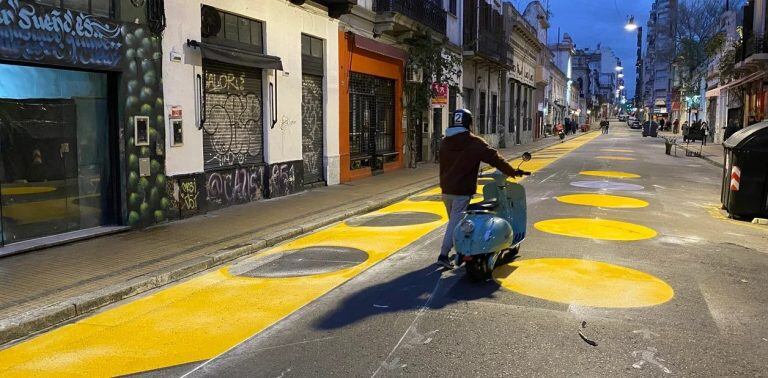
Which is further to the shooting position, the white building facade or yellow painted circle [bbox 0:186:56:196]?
the white building facade

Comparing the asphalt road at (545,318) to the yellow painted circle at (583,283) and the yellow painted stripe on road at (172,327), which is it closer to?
A: the yellow painted circle at (583,283)

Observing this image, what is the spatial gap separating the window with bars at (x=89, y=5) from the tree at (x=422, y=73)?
12.5 m

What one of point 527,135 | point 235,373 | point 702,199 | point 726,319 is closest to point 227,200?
point 235,373

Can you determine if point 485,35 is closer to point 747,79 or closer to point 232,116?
point 747,79

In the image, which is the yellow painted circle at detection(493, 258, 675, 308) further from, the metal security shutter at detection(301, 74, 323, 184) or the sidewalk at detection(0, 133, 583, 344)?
the metal security shutter at detection(301, 74, 323, 184)

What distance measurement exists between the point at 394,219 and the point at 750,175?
6483 mm

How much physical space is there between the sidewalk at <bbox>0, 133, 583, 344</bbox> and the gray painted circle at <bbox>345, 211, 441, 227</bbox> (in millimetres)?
369

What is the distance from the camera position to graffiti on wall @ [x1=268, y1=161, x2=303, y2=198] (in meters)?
12.9

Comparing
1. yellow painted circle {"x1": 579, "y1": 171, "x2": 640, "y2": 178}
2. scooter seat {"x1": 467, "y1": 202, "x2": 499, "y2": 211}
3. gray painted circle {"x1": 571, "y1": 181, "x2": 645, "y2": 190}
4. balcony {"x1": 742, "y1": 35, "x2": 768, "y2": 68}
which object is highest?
balcony {"x1": 742, "y1": 35, "x2": 768, "y2": 68}

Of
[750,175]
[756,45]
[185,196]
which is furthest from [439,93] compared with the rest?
[756,45]

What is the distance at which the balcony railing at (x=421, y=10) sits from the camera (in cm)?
1773

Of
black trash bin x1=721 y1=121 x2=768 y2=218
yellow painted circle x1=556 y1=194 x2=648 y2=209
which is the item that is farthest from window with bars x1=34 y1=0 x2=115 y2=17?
black trash bin x1=721 y1=121 x2=768 y2=218

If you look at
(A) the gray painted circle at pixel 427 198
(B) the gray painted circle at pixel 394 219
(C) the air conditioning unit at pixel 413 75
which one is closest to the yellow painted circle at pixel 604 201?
(A) the gray painted circle at pixel 427 198

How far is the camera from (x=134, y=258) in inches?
289
